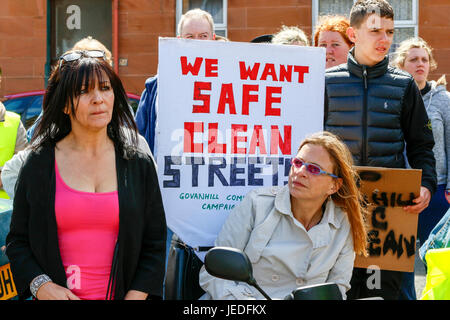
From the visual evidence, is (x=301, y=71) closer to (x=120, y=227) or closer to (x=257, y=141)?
(x=257, y=141)

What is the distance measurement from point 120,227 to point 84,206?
0.17 metres

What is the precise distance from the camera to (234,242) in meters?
3.51

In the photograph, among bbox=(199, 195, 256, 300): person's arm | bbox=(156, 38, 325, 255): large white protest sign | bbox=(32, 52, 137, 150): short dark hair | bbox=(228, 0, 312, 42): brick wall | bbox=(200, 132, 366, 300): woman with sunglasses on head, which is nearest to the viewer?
bbox=(32, 52, 137, 150): short dark hair

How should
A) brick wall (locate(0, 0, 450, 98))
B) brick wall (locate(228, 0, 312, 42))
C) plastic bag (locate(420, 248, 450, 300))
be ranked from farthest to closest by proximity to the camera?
brick wall (locate(228, 0, 312, 42)), brick wall (locate(0, 0, 450, 98)), plastic bag (locate(420, 248, 450, 300))

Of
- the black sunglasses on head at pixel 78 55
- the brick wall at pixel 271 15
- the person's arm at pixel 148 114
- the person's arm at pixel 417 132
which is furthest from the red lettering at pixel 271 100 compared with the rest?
the brick wall at pixel 271 15

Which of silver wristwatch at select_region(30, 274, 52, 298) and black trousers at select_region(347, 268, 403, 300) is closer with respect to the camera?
silver wristwatch at select_region(30, 274, 52, 298)

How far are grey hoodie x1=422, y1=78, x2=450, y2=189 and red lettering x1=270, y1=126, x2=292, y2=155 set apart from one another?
2.15m

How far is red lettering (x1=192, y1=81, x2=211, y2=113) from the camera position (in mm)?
3877

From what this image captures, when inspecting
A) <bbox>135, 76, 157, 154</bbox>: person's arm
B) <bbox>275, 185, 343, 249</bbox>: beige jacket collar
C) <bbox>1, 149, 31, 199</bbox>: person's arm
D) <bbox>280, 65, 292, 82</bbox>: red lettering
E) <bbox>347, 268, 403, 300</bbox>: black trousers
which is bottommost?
<bbox>347, 268, 403, 300</bbox>: black trousers

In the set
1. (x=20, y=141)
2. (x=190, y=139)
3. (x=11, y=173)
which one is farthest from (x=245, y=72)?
(x=20, y=141)

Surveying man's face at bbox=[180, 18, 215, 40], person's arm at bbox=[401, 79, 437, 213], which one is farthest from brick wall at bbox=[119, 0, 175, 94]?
person's arm at bbox=[401, 79, 437, 213]

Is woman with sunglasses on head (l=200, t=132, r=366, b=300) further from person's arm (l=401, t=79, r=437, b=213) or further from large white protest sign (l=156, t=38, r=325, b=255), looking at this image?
person's arm (l=401, t=79, r=437, b=213)

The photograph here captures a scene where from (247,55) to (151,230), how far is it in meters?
1.37
